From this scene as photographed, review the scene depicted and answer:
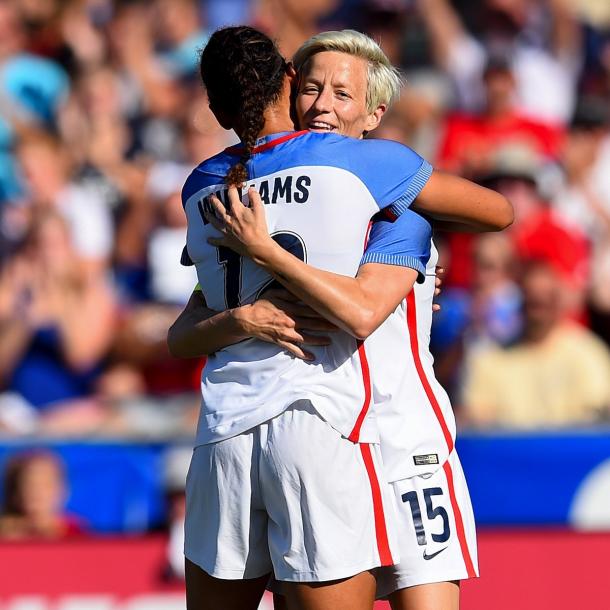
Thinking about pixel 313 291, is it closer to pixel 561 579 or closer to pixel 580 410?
A: pixel 561 579

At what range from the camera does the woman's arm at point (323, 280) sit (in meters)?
2.65

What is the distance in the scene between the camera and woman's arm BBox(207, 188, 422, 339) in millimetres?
2654

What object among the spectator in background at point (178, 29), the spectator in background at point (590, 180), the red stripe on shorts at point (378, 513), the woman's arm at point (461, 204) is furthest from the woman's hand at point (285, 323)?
the spectator in background at point (178, 29)

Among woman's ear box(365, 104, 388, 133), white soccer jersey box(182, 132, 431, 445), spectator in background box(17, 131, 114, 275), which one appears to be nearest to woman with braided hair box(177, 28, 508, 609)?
white soccer jersey box(182, 132, 431, 445)

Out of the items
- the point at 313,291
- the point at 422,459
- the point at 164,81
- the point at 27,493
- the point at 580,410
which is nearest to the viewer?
the point at 313,291

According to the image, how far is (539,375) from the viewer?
6562 millimetres

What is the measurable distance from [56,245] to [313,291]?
4.92 m

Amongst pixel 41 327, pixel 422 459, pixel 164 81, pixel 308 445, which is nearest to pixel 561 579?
pixel 422 459

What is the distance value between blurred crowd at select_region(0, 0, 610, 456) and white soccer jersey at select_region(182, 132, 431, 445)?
10.8 ft

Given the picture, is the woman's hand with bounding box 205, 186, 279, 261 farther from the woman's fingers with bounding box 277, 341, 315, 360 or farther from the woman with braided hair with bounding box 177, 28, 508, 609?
the woman's fingers with bounding box 277, 341, 315, 360

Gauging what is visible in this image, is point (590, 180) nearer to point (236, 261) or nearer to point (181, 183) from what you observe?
point (181, 183)

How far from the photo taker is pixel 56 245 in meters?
7.30

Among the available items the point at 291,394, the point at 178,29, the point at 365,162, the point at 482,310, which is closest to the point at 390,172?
the point at 365,162

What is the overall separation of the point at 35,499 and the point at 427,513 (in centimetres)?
343
